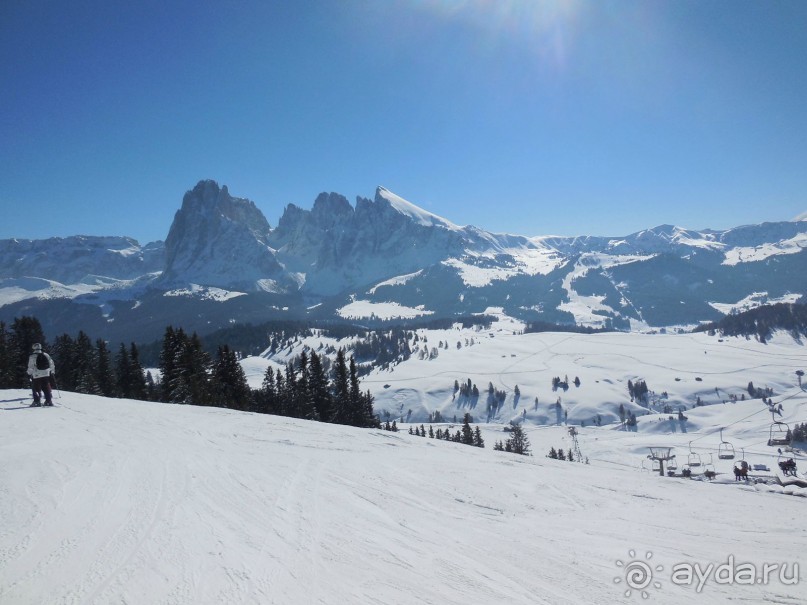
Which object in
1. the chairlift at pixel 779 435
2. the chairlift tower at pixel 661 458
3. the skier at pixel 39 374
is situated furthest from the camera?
the chairlift at pixel 779 435

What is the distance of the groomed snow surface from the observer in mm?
5242

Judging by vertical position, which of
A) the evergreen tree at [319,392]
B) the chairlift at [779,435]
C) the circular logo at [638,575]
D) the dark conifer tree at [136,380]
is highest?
the circular logo at [638,575]

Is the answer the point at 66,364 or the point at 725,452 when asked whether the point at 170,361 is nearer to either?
the point at 66,364

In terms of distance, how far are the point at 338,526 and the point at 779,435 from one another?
14185 centimetres

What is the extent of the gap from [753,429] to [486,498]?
146899mm

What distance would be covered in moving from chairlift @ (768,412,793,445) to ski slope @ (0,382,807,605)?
367 feet

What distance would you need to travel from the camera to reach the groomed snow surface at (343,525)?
206 inches

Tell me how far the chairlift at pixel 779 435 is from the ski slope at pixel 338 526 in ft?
367

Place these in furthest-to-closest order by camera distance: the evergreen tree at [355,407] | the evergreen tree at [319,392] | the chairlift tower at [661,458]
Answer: the evergreen tree at [355,407] → the evergreen tree at [319,392] → the chairlift tower at [661,458]

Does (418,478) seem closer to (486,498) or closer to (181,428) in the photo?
(486,498)

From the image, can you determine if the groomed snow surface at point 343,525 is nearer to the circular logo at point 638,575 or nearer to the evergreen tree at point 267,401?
the circular logo at point 638,575

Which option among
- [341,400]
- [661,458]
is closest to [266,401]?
[341,400]

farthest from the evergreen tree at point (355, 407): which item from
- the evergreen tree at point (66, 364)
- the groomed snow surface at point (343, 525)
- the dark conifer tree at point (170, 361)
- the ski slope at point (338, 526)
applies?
the ski slope at point (338, 526)

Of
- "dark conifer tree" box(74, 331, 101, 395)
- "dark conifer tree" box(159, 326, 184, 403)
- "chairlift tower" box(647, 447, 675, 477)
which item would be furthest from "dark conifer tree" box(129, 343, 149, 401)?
"chairlift tower" box(647, 447, 675, 477)
